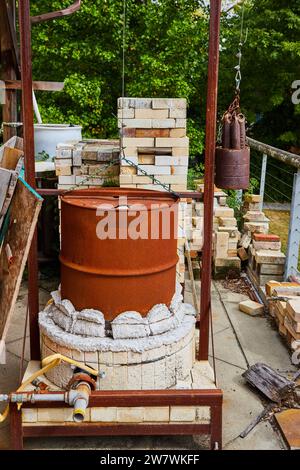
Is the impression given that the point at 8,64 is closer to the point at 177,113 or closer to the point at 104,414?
the point at 177,113

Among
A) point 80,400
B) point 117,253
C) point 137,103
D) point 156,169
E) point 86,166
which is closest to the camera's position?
point 80,400

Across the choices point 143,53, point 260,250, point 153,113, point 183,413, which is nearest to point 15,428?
point 183,413

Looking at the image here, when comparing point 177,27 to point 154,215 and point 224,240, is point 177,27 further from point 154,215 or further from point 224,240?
point 154,215

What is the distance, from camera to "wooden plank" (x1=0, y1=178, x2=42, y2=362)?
Result: 8.14 ft

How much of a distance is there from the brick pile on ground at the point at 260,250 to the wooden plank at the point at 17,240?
3.68 metres

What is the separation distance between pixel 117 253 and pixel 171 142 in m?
1.50

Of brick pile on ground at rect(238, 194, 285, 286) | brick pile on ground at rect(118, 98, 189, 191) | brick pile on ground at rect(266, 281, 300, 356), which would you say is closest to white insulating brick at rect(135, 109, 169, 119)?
brick pile on ground at rect(118, 98, 189, 191)

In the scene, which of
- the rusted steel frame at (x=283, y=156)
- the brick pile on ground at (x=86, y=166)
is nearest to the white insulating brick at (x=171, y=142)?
the brick pile on ground at (x=86, y=166)

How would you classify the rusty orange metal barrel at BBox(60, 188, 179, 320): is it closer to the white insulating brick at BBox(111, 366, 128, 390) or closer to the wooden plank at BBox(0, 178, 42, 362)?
the white insulating brick at BBox(111, 366, 128, 390)

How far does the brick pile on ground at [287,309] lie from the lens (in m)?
4.29

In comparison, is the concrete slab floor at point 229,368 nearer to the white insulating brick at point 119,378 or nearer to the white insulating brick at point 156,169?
the white insulating brick at point 119,378

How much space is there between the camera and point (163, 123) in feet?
13.6

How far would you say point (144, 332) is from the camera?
125 inches
